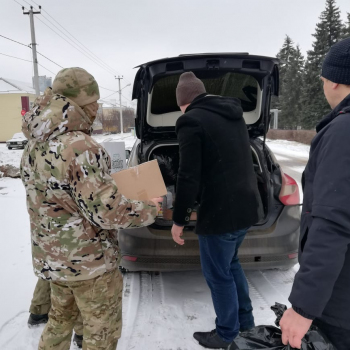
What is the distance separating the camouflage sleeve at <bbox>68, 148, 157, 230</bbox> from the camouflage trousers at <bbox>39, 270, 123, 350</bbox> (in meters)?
0.40

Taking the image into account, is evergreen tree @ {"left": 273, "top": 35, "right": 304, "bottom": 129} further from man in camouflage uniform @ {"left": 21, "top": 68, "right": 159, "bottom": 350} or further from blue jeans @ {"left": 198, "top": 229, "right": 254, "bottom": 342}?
man in camouflage uniform @ {"left": 21, "top": 68, "right": 159, "bottom": 350}

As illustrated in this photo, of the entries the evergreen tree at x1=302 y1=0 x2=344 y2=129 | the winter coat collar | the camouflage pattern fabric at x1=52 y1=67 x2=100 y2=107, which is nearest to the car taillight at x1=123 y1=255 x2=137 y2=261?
the camouflage pattern fabric at x1=52 y1=67 x2=100 y2=107

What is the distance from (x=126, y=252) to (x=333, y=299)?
1848 millimetres

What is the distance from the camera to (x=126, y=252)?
109 inches

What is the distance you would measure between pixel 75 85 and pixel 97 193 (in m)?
0.59

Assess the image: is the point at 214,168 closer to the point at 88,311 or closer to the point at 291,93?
the point at 88,311

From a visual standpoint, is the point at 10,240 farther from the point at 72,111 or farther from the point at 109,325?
the point at 72,111

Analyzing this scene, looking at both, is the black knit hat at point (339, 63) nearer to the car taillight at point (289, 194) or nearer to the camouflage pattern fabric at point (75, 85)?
the camouflage pattern fabric at point (75, 85)

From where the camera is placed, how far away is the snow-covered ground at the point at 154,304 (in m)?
2.39

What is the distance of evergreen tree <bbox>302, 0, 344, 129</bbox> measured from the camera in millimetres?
32469

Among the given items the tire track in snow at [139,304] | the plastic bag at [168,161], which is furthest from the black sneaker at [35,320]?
the plastic bag at [168,161]

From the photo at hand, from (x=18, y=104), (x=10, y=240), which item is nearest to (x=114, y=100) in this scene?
(x=18, y=104)

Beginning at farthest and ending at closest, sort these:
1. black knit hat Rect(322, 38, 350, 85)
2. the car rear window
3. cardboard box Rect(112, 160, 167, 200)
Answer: the car rear window → cardboard box Rect(112, 160, 167, 200) → black knit hat Rect(322, 38, 350, 85)

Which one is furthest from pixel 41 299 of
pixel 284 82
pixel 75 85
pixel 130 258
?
pixel 284 82
